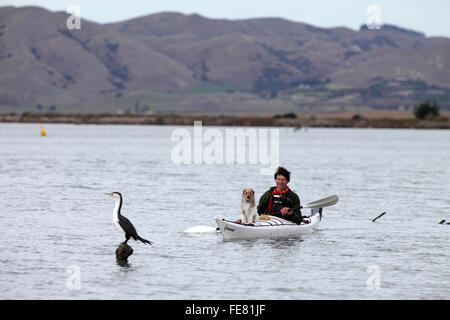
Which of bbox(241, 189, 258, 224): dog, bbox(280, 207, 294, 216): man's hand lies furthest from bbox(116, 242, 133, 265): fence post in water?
bbox(280, 207, 294, 216): man's hand

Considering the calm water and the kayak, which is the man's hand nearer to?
the kayak

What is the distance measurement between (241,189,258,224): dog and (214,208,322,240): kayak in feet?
0.73

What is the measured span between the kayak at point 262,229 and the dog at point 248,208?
0.22 meters

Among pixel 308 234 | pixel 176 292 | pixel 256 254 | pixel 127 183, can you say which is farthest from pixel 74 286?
pixel 127 183

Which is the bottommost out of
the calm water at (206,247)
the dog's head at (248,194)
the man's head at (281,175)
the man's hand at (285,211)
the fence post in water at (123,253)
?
the calm water at (206,247)

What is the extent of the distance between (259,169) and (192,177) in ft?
41.5

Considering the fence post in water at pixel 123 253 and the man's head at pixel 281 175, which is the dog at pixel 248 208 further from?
the fence post in water at pixel 123 253

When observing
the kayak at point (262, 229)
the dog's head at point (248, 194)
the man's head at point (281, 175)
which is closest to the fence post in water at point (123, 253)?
the kayak at point (262, 229)

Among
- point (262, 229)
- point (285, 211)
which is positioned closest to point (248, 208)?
point (262, 229)

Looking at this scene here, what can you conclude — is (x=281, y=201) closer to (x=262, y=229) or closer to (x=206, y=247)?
(x=262, y=229)

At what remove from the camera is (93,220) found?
30.3 m

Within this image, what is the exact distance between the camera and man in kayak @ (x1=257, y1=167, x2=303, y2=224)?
80.1 feet

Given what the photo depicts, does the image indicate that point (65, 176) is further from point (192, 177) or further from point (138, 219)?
point (138, 219)

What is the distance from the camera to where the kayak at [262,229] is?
24.3m
